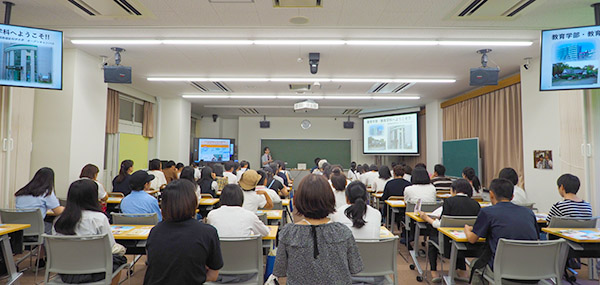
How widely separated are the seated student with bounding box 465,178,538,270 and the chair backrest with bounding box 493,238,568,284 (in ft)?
0.41

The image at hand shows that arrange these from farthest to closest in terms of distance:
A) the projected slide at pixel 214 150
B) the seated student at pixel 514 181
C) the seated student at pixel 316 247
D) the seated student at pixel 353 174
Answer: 1. the projected slide at pixel 214 150
2. the seated student at pixel 353 174
3. the seated student at pixel 514 181
4. the seated student at pixel 316 247

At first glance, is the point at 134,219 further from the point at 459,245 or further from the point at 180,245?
the point at 459,245

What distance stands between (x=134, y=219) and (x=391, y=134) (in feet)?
29.4

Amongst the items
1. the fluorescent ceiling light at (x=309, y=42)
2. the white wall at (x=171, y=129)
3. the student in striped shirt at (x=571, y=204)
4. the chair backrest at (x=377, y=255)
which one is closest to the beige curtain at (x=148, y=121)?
the white wall at (x=171, y=129)

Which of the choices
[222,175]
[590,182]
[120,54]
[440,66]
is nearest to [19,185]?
[120,54]

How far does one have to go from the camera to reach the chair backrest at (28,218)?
3.38 m

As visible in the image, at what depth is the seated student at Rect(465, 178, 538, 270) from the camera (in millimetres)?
2449

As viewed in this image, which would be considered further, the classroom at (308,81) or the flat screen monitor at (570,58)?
the classroom at (308,81)

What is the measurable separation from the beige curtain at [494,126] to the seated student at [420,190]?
273cm

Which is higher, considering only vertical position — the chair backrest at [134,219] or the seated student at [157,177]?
the seated student at [157,177]

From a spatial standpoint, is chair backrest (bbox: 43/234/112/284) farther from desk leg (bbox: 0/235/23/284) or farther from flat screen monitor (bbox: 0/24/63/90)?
flat screen monitor (bbox: 0/24/63/90)

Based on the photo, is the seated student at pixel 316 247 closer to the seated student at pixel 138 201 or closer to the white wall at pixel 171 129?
the seated student at pixel 138 201

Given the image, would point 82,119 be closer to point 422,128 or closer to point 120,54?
point 120,54

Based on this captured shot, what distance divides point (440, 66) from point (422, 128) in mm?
4867
